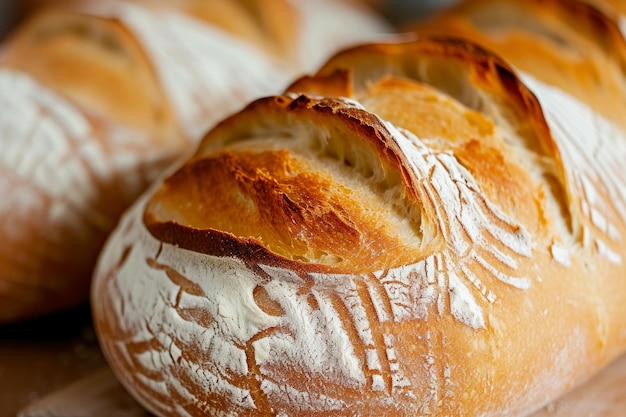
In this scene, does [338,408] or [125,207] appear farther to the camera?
[125,207]

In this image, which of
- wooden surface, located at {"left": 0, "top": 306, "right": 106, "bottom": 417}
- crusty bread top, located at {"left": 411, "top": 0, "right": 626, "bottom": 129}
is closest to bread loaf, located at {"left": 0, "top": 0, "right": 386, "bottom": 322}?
wooden surface, located at {"left": 0, "top": 306, "right": 106, "bottom": 417}

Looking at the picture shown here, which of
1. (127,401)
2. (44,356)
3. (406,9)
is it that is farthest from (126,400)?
(406,9)

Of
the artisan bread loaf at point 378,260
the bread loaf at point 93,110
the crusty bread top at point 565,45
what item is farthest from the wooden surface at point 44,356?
the crusty bread top at point 565,45

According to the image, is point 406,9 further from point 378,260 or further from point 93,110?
point 378,260

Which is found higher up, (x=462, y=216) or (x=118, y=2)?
(x=462, y=216)

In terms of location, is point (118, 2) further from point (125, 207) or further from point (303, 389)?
point (303, 389)

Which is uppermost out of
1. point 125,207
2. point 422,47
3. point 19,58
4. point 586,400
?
point 422,47

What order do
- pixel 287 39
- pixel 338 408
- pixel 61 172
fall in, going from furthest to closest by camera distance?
pixel 287 39 < pixel 61 172 < pixel 338 408

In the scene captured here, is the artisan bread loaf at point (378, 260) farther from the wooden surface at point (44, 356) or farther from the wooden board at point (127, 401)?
the wooden surface at point (44, 356)

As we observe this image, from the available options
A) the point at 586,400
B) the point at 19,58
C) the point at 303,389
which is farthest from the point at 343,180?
the point at 19,58
